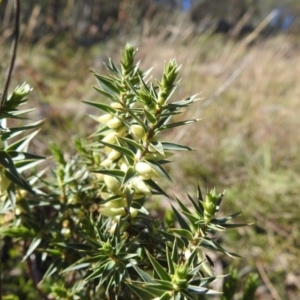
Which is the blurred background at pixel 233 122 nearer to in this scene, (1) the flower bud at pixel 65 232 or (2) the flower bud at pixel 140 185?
(2) the flower bud at pixel 140 185

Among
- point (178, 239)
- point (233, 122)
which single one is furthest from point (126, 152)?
point (233, 122)

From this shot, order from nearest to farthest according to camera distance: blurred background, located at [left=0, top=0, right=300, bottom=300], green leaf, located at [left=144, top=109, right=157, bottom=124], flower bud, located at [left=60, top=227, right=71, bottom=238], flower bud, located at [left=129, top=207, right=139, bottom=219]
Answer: green leaf, located at [left=144, top=109, right=157, bottom=124] → flower bud, located at [left=129, top=207, right=139, bottom=219] → flower bud, located at [left=60, top=227, right=71, bottom=238] → blurred background, located at [left=0, top=0, right=300, bottom=300]

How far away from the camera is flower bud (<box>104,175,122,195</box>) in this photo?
656mm

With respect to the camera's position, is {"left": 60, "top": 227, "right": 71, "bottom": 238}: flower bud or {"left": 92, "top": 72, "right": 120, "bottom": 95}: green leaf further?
{"left": 60, "top": 227, "right": 71, "bottom": 238}: flower bud

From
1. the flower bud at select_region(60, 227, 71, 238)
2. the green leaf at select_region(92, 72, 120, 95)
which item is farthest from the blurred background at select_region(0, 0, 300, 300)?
the flower bud at select_region(60, 227, 71, 238)

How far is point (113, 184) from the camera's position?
0.66 meters

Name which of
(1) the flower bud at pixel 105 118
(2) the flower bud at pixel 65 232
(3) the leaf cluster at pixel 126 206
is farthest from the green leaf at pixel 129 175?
(2) the flower bud at pixel 65 232

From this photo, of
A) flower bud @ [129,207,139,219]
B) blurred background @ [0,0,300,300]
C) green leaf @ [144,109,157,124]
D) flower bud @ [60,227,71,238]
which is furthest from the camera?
blurred background @ [0,0,300,300]

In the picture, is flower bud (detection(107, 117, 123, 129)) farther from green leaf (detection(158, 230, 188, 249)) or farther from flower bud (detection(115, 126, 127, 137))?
green leaf (detection(158, 230, 188, 249))

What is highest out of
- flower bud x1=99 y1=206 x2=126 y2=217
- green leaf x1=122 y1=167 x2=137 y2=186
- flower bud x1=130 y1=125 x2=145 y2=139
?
flower bud x1=130 y1=125 x2=145 y2=139

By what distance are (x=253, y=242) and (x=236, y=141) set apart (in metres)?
1.15

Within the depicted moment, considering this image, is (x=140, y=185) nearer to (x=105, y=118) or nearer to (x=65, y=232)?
(x=105, y=118)

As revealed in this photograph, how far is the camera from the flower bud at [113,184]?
0.66 meters

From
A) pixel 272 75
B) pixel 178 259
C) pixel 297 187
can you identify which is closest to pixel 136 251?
pixel 178 259
